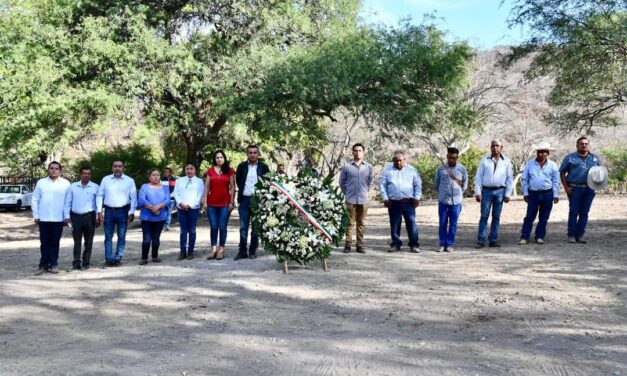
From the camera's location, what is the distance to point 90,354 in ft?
15.5

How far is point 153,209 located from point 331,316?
4661mm

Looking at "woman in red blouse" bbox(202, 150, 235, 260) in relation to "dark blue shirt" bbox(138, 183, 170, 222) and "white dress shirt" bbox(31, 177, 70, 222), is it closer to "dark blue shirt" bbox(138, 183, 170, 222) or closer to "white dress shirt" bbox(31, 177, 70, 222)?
"dark blue shirt" bbox(138, 183, 170, 222)

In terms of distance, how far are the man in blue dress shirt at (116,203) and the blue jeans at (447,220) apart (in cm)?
513

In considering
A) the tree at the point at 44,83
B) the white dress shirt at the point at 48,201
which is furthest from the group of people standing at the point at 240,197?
the tree at the point at 44,83

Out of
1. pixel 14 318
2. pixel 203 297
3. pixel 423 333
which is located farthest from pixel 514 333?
pixel 14 318

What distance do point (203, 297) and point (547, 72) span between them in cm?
1254

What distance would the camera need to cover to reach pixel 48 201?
8.95m

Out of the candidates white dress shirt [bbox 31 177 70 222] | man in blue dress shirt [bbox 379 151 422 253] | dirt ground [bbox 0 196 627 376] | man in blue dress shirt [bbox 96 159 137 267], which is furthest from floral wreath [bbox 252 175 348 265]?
white dress shirt [bbox 31 177 70 222]

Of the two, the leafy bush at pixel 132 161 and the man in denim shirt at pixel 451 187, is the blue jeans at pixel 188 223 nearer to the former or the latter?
the man in denim shirt at pixel 451 187

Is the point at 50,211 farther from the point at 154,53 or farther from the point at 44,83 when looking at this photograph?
the point at 154,53

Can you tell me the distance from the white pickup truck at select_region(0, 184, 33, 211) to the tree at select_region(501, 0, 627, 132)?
86.0 feet

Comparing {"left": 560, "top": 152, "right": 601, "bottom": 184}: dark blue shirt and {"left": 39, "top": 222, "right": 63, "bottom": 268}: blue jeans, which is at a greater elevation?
{"left": 560, "top": 152, "right": 601, "bottom": 184}: dark blue shirt

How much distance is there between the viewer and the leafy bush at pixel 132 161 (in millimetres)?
31016

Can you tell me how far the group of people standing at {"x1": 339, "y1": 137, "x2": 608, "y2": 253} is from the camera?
995 cm
